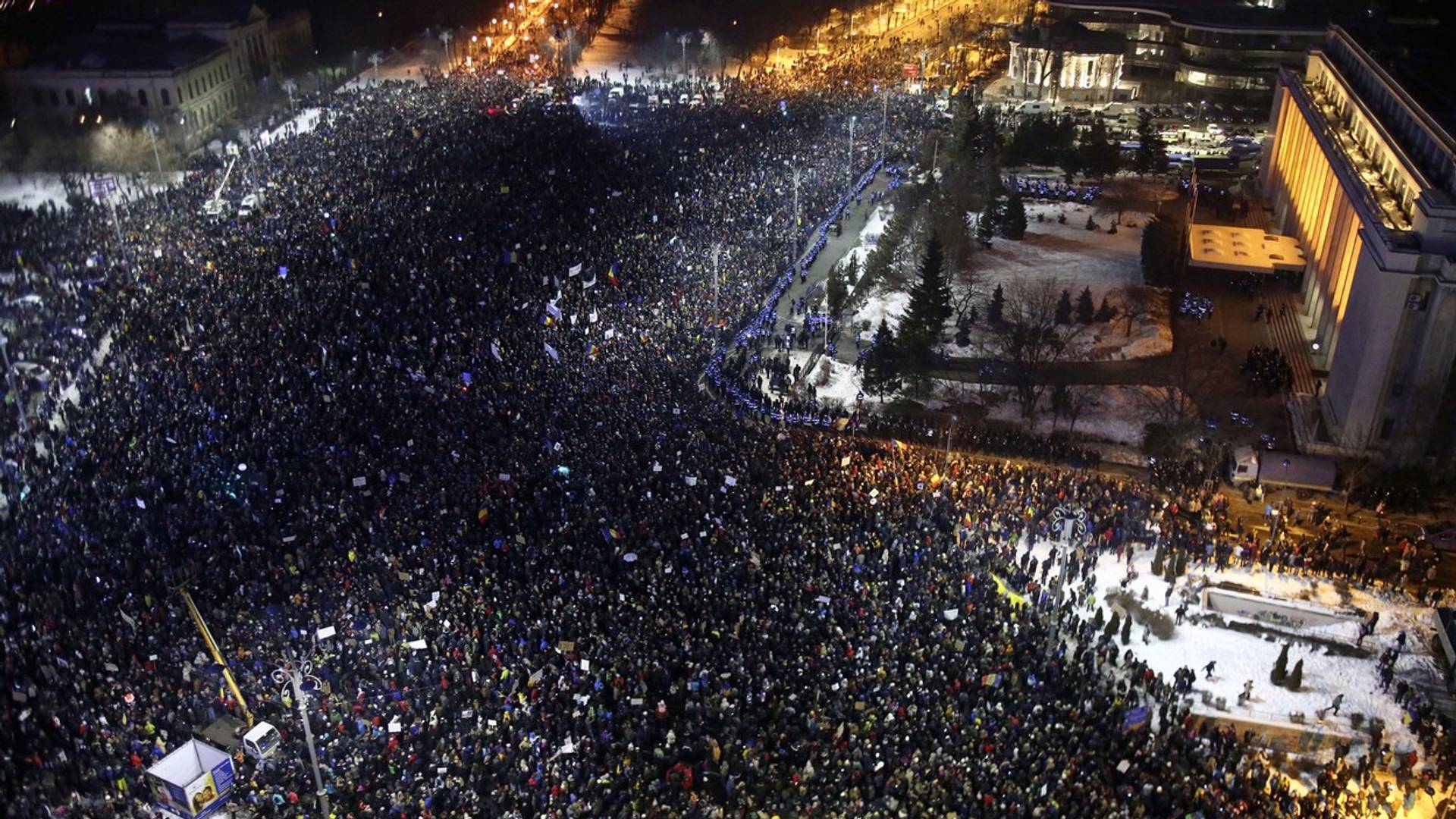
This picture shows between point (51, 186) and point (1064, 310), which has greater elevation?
point (51, 186)

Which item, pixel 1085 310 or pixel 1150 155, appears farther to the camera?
pixel 1150 155

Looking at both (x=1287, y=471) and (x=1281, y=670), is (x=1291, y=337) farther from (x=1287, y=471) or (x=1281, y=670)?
(x=1281, y=670)

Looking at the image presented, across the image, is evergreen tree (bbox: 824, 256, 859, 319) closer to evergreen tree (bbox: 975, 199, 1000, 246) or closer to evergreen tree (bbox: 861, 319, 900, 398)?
evergreen tree (bbox: 861, 319, 900, 398)

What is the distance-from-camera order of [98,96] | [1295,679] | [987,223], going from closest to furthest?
[1295,679]
[987,223]
[98,96]

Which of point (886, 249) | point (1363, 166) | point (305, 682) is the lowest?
point (886, 249)

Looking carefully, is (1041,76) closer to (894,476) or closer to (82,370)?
(894,476)

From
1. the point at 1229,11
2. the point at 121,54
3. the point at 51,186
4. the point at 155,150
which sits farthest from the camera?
the point at 1229,11

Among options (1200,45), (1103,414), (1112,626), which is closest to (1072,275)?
(1103,414)

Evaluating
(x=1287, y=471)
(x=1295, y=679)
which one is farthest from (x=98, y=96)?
(x=1295, y=679)
